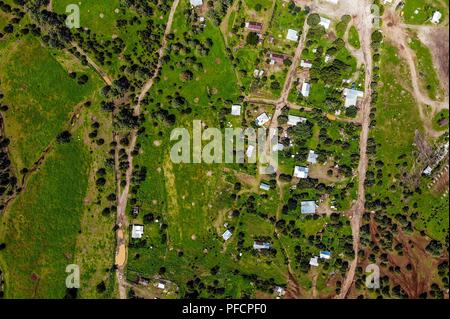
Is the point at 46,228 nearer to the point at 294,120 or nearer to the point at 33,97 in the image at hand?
the point at 33,97

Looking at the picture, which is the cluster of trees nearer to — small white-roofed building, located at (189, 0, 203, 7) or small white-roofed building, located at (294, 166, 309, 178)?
small white-roofed building, located at (189, 0, 203, 7)

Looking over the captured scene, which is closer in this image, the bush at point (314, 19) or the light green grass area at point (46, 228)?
the light green grass area at point (46, 228)

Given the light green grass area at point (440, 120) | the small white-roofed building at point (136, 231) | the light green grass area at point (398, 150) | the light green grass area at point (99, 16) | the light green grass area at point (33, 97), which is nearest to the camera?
the small white-roofed building at point (136, 231)

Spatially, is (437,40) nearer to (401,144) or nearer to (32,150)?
(401,144)

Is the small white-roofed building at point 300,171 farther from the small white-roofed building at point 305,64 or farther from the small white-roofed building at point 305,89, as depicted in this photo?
the small white-roofed building at point 305,64

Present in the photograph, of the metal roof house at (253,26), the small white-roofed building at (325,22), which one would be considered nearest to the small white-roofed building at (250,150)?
the metal roof house at (253,26)
